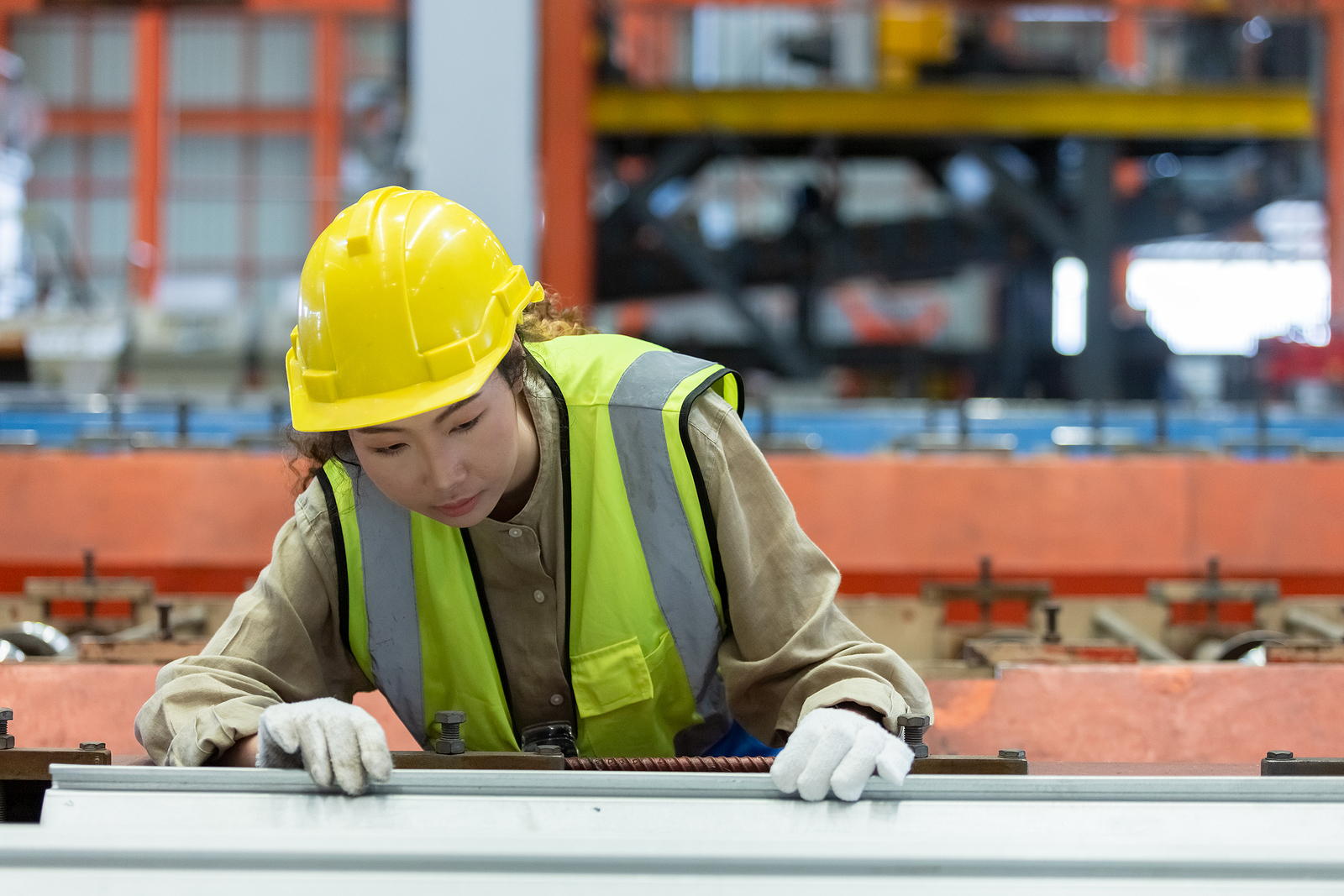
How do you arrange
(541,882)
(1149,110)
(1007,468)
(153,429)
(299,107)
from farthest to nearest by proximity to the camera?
1. (299,107)
2. (1149,110)
3. (153,429)
4. (1007,468)
5. (541,882)

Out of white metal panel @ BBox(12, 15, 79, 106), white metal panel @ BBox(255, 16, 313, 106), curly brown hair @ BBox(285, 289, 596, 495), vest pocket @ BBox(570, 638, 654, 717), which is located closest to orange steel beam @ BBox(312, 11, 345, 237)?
white metal panel @ BBox(255, 16, 313, 106)

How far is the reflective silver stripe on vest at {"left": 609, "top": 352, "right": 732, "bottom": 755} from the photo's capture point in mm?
1602

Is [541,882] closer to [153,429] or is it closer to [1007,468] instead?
[1007,468]

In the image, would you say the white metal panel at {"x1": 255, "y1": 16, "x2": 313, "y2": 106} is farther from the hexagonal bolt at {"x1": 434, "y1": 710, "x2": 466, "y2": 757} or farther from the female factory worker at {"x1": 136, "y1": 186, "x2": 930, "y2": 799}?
the hexagonal bolt at {"x1": 434, "y1": 710, "x2": 466, "y2": 757}

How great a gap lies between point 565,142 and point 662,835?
6607mm

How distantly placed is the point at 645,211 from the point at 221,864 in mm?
7085

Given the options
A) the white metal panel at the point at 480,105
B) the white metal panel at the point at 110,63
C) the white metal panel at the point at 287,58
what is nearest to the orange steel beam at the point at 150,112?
the white metal panel at the point at 287,58

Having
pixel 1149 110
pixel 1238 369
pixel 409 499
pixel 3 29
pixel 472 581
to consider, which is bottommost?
pixel 1238 369

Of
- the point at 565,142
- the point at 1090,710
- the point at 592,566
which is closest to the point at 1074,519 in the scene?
the point at 1090,710

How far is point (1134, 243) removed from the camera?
8.05 meters

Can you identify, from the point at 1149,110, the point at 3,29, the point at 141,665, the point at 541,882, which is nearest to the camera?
the point at 541,882

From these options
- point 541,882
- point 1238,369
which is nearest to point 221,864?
point 541,882

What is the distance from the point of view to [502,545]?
1639 mm

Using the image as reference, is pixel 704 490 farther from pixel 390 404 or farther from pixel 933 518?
pixel 933 518
